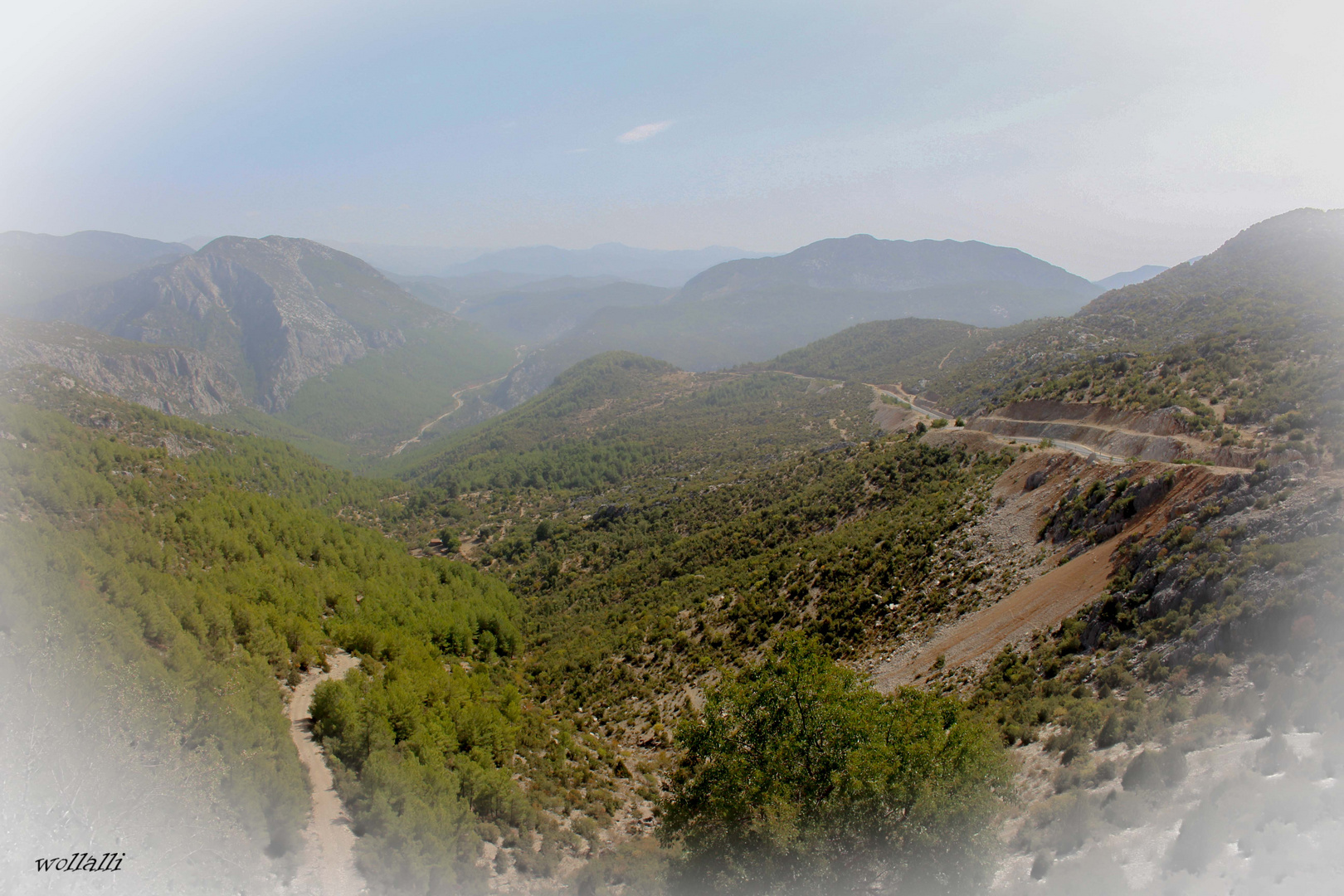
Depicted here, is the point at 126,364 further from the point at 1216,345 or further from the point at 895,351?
the point at 1216,345

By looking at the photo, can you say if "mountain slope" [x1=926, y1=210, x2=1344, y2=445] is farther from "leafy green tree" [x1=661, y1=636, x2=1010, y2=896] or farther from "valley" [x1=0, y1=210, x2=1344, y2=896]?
"leafy green tree" [x1=661, y1=636, x2=1010, y2=896]

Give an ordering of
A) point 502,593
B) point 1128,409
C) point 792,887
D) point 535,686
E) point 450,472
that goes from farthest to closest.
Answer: point 450,472 < point 502,593 < point 1128,409 < point 535,686 < point 792,887

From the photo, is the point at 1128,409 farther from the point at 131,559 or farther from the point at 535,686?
the point at 131,559

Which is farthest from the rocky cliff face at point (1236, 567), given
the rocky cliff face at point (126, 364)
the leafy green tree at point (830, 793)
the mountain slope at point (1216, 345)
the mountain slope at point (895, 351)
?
the rocky cliff face at point (126, 364)

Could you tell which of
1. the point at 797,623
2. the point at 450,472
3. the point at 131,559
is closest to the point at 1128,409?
the point at 797,623

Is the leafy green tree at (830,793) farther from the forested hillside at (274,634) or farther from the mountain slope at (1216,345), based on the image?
the mountain slope at (1216,345)
